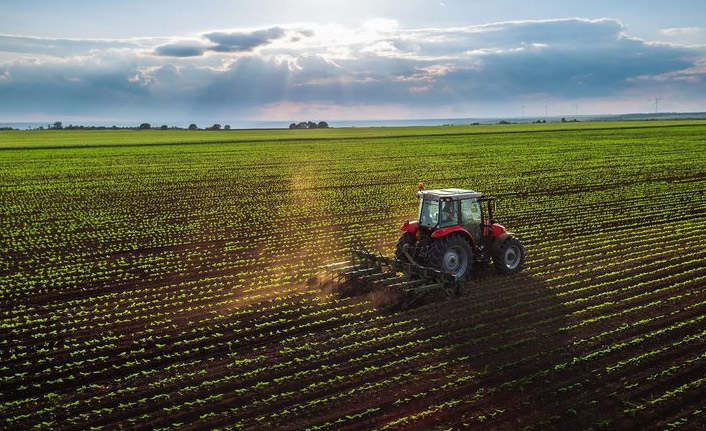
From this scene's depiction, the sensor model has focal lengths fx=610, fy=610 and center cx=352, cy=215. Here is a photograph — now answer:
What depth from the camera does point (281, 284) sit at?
1511 centimetres

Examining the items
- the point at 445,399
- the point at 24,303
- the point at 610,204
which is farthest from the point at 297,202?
the point at 445,399

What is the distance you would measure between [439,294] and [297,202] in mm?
16385

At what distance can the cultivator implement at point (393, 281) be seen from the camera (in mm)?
13141

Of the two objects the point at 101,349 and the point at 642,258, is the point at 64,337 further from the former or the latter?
the point at 642,258

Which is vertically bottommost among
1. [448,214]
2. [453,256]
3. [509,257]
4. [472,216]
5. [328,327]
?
[328,327]

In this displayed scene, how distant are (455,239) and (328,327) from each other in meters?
3.79

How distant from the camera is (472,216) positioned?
14.6 metres

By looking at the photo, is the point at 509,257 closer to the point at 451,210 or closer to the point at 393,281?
the point at 451,210

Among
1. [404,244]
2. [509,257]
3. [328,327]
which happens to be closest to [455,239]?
[404,244]

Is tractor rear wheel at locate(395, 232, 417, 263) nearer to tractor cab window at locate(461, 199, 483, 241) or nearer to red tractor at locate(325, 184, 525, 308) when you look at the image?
red tractor at locate(325, 184, 525, 308)

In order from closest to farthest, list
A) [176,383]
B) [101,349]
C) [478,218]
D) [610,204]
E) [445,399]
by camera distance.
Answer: [445,399], [176,383], [101,349], [478,218], [610,204]

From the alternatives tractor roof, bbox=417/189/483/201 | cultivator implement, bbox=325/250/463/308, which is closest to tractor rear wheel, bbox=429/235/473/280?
cultivator implement, bbox=325/250/463/308

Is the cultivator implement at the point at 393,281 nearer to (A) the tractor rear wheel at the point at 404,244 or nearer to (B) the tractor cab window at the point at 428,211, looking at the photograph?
(A) the tractor rear wheel at the point at 404,244

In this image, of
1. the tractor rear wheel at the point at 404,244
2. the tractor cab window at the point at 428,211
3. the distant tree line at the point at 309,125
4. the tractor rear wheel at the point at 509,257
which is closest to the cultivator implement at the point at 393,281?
the tractor rear wheel at the point at 404,244
